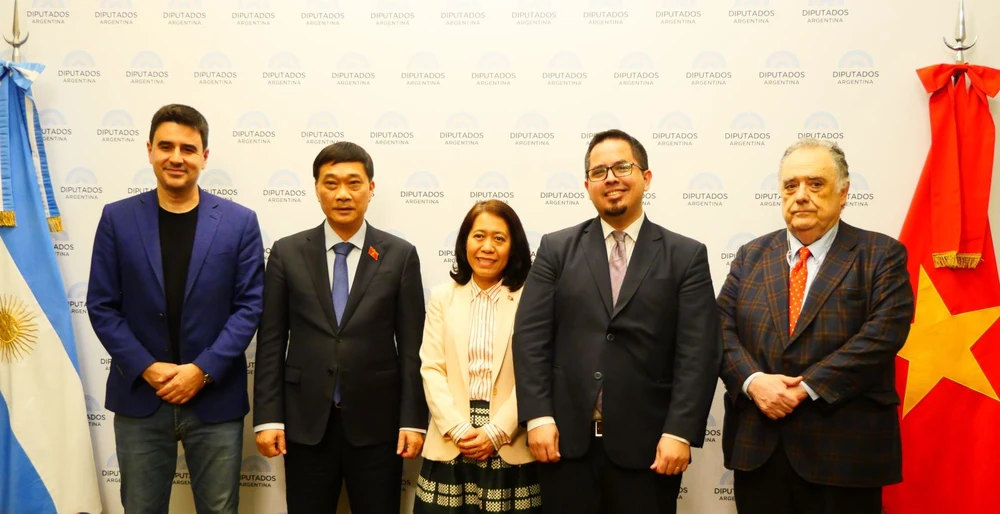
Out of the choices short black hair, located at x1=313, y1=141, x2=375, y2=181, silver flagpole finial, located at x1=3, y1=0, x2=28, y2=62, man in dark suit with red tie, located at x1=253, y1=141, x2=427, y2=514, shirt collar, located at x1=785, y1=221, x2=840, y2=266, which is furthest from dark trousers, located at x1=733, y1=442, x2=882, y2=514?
silver flagpole finial, located at x1=3, y1=0, x2=28, y2=62

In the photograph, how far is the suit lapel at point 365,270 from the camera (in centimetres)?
280

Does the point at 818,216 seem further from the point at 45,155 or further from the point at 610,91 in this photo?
the point at 45,155

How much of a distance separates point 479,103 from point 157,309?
1707mm

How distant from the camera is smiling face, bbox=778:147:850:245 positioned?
2.49m

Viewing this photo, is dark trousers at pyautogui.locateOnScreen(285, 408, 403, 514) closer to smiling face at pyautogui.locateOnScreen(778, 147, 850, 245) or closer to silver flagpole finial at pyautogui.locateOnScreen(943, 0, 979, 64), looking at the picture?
smiling face at pyautogui.locateOnScreen(778, 147, 850, 245)

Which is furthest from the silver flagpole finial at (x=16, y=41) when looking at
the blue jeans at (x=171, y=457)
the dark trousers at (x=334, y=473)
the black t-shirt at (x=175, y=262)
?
the dark trousers at (x=334, y=473)

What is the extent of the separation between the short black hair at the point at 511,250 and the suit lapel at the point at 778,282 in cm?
90

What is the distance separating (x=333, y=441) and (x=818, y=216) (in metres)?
2.01

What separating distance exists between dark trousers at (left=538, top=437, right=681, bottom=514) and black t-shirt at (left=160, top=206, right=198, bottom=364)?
162 cm

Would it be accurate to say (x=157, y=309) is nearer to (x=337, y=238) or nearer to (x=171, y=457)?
(x=171, y=457)

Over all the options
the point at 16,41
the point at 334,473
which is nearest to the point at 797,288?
the point at 334,473

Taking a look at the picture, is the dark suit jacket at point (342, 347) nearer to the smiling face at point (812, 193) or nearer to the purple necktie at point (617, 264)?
the purple necktie at point (617, 264)

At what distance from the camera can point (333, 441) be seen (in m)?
2.76

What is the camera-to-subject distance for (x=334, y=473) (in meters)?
2.78
